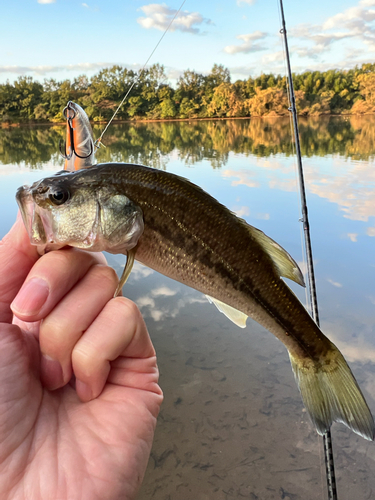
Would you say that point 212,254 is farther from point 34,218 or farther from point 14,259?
point 14,259

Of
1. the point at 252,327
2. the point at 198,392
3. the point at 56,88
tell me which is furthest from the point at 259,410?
the point at 56,88

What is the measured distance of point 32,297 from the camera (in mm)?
1368

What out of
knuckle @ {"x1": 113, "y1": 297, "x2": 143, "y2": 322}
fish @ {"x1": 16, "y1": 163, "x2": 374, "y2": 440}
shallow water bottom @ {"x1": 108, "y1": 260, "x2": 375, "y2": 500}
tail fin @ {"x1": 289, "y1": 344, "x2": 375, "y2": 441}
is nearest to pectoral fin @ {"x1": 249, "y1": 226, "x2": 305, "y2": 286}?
fish @ {"x1": 16, "y1": 163, "x2": 374, "y2": 440}

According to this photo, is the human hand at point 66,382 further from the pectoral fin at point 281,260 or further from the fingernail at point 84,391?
the pectoral fin at point 281,260

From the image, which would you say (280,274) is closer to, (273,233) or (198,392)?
(198,392)

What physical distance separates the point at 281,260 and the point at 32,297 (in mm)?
1119

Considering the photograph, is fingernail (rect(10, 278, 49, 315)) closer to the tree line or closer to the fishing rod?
the fishing rod

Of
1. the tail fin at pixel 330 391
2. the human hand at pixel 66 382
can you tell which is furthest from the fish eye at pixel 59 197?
the tail fin at pixel 330 391

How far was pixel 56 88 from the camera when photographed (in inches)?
1996

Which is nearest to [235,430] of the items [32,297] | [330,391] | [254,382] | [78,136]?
[254,382]

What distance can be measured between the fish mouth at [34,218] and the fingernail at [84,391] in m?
0.67

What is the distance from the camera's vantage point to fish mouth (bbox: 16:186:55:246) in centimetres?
138

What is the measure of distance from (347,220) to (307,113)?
191ft

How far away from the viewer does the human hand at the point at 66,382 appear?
1.36 metres
